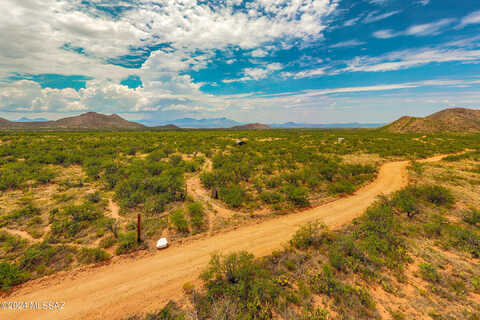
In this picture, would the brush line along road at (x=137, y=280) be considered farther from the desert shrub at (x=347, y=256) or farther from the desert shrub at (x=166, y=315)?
the desert shrub at (x=347, y=256)

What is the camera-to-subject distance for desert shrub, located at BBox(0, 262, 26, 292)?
20.5ft

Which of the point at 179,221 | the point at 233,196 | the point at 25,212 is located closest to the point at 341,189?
the point at 233,196

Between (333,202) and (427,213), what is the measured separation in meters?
5.36

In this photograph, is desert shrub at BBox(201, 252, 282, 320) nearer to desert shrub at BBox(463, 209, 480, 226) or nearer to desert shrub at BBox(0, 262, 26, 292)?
desert shrub at BBox(0, 262, 26, 292)

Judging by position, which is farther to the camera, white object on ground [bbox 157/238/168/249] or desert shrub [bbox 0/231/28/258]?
white object on ground [bbox 157/238/168/249]

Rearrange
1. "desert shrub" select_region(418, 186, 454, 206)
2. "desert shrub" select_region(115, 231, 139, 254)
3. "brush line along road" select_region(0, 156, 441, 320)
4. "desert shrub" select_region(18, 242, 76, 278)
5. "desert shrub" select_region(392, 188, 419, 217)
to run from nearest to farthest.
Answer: "brush line along road" select_region(0, 156, 441, 320) < "desert shrub" select_region(18, 242, 76, 278) < "desert shrub" select_region(115, 231, 139, 254) < "desert shrub" select_region(392, 188, 419, 217) < "desert shrub" select_region(418, 186, 454, 206)

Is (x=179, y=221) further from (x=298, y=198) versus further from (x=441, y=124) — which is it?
(x=441, y=124)

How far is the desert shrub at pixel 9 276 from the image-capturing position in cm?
623

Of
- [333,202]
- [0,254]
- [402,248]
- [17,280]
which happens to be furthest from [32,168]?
[402,248]

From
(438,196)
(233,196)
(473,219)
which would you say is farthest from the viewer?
(233,196)

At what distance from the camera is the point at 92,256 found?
25.4ft

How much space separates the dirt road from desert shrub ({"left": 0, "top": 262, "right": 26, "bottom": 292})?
42 centimetres

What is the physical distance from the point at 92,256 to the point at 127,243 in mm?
1392

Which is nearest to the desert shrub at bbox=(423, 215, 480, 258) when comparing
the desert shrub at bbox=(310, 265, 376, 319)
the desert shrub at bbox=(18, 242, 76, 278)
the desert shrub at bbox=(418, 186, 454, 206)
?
the desert shrub at bbox=(418, 186, 454, 206)
